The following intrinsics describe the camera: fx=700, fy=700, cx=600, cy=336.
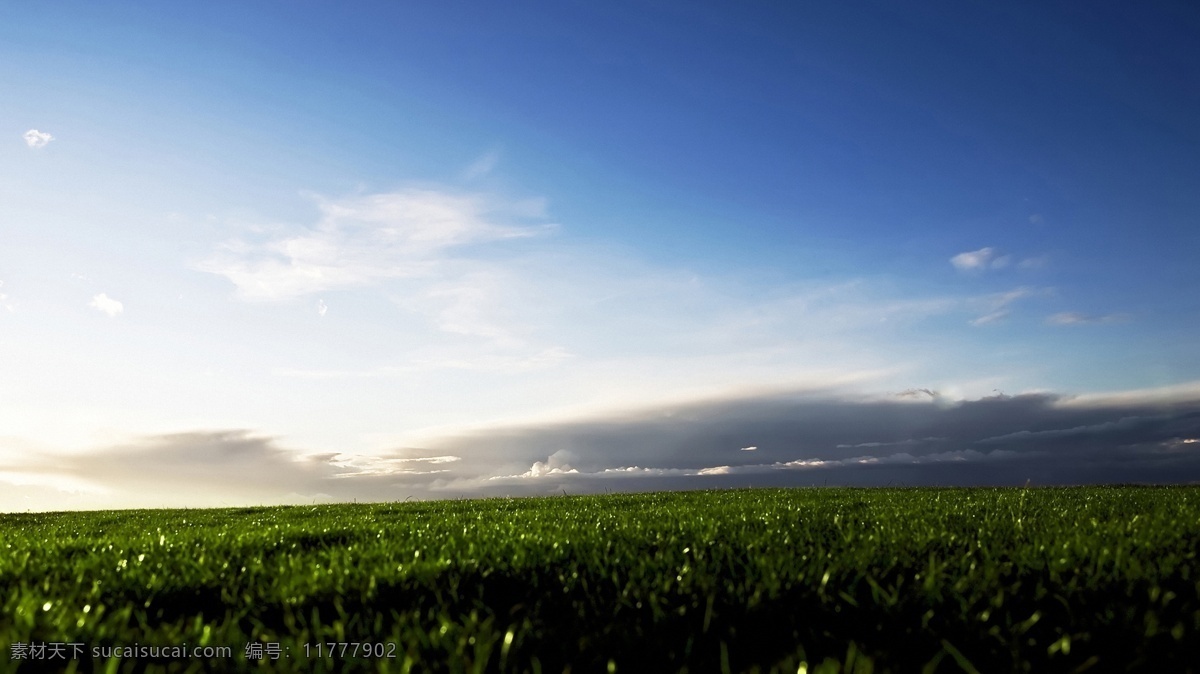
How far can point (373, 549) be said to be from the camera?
7328 mm

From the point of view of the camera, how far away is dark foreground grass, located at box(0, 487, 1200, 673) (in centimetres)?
412

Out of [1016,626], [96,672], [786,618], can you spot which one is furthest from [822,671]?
[96,672]

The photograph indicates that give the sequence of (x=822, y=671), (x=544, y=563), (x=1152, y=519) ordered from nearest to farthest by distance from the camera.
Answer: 1. (x=822, y=671)
2. (x=544, y=563)
3. (x=1152, y=519)

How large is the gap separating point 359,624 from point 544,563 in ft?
5.87

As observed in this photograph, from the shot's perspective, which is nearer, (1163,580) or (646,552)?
(1163,580)

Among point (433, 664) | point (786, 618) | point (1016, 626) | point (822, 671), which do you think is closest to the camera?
point (822, 671)

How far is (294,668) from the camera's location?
3838mm

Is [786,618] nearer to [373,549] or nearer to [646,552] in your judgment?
[646,552]

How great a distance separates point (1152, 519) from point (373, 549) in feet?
31.8

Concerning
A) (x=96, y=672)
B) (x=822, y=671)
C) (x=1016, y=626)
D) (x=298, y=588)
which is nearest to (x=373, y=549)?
(x=298, y=588)

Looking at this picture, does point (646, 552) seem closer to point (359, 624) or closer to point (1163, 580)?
point (359, 624)

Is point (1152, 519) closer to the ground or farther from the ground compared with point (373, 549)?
closer to the ground

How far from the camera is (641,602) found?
16.4 ft

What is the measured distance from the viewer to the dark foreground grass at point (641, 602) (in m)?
4.12
